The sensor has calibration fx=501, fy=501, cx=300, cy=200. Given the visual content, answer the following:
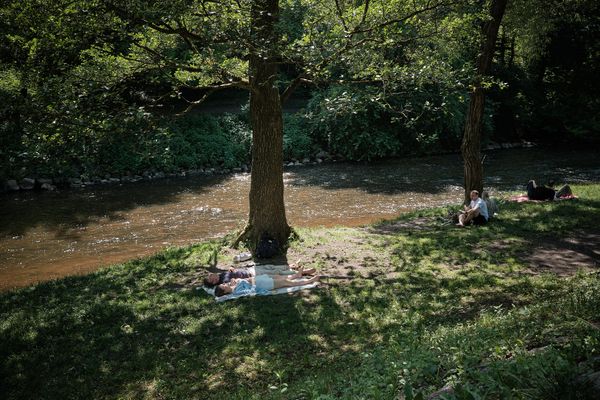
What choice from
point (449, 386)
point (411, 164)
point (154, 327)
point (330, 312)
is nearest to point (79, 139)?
point (154, 327)

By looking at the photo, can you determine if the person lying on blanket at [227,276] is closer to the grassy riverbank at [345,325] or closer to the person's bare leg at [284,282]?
the person's bare leg at [284,282]

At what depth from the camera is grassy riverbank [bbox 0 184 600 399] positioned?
420 centimetres

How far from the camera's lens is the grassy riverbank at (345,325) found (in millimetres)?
4203

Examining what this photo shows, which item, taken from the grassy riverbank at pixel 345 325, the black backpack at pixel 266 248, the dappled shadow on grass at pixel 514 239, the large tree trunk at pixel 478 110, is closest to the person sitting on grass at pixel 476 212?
the dappled shadow on grass at pixel 514 239

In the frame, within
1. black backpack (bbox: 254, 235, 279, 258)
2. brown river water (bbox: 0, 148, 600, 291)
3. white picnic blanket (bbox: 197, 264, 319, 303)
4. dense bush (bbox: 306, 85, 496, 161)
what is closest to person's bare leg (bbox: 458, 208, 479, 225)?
brown river water (bbox: 0, 148, 600, 291)

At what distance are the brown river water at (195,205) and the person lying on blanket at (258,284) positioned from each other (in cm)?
521

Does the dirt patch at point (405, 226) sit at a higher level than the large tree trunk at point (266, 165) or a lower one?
lower

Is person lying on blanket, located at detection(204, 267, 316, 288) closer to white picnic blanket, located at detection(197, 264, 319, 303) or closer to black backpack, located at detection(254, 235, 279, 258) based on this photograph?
white picnic blanket, located at detection(197, 264, 319, 303)

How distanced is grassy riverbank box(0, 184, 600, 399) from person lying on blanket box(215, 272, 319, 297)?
1.14ft

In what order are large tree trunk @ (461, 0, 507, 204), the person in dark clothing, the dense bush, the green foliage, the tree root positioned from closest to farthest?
the tree root → large tree trunk @ (461, 0, 507, 204) → the person in dark clothing → the dense bush → the green foliage

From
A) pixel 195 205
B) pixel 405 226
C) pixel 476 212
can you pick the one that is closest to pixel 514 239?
pixel 476 212

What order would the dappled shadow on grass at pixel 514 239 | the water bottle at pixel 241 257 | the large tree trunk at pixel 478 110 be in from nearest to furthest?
the dappled shadow on grass at pixel 514 239
the water bottle at pixel 241 257
the large tree trunk at pixel 478 110

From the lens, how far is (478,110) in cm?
1354

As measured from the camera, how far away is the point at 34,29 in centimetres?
825
